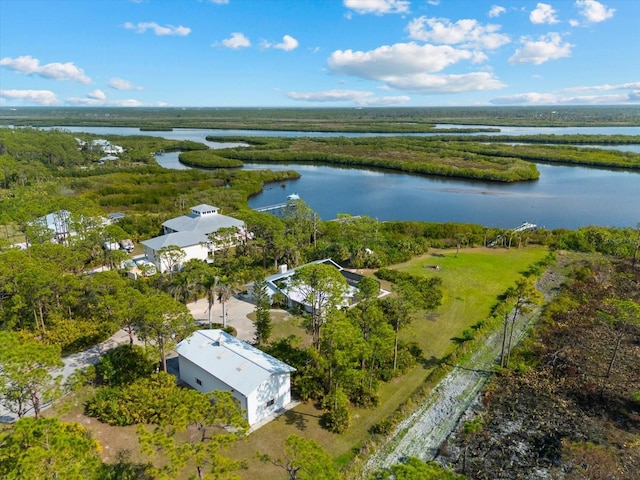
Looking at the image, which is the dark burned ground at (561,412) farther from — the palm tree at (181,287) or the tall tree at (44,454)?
the palm tree at (181,287)

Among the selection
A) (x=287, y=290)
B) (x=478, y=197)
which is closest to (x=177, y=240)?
(x=287, y=290)

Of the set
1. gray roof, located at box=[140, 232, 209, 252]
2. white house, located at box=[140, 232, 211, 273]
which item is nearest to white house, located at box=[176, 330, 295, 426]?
white house, located at box=[140, 232, 211, 273]

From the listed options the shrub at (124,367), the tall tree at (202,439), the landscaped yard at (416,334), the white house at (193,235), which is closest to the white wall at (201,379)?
the shrub at (124,367)

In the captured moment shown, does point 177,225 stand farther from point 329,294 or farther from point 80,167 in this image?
point 80,167

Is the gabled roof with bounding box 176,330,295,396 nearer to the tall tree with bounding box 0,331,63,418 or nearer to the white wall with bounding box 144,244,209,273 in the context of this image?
the tall tree with bounding box 0,331,63,418

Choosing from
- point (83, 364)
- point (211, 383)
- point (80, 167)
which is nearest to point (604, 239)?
point (211, 383)

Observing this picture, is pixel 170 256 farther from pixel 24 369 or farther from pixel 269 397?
pixel 24 369
